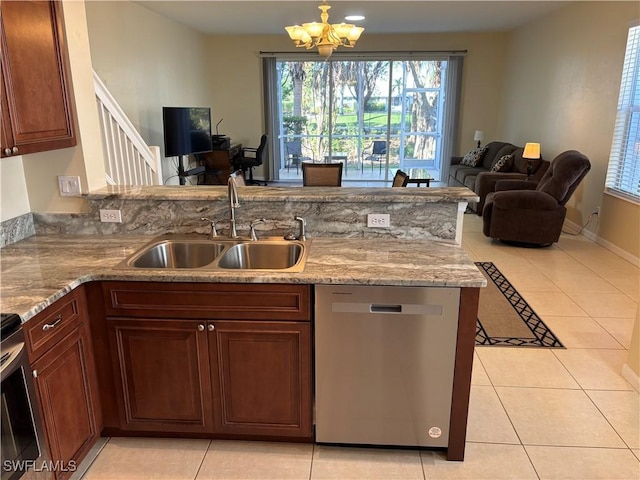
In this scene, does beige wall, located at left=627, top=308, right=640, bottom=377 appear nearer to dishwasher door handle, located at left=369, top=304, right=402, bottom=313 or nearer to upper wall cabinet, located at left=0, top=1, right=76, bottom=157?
dishwasher door handle, located at left=369, top=304, right=402, bottom=313

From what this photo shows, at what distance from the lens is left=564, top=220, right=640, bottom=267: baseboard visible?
454 centimetres

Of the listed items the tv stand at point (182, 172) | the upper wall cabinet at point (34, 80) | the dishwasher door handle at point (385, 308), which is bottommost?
the dishwasher door handle at point (385, 308)

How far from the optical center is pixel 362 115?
913cm

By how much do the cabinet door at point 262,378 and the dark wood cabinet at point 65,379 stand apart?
0.53 metres

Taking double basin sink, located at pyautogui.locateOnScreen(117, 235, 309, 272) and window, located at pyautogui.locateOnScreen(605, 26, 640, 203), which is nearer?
double basin sink, located at pyautogui.locateOnScreen(117, 235, 309, 272)

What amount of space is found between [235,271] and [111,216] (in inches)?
39.3

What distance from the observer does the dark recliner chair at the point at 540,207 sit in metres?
4.85

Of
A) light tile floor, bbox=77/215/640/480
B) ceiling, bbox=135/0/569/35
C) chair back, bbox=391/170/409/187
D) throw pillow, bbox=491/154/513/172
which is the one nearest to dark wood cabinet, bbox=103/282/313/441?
light tile floor, bbox=77/215/640/480

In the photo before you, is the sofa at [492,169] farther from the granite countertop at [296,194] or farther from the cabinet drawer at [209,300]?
the cabinet drawer at [209,300]

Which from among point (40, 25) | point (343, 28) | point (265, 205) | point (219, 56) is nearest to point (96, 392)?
point (265, 205)

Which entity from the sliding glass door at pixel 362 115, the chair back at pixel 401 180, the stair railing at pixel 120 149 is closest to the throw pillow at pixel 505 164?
the sliding glass door at pixel 362 115

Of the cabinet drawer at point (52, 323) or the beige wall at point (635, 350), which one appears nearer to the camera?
the cabinet drawer at point (52, 323)

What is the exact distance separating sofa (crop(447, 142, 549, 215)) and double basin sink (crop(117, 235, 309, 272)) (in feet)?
15.0

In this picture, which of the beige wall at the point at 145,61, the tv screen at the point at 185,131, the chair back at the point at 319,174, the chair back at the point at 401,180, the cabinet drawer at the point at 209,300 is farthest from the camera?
the tv screen at the point at 185,131
